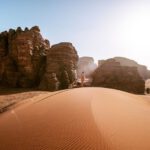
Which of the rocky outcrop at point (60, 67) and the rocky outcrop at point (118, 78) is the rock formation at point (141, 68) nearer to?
the rocky outcrop at point (118, 78)

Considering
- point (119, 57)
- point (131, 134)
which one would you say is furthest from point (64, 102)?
point (119, 57)

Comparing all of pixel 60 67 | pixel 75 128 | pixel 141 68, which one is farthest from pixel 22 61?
pixel 141 68

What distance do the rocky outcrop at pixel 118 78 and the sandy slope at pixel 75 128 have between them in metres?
31.0

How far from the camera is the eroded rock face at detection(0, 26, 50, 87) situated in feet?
99.3

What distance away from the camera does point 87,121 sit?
6301 millimetres

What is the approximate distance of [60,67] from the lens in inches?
1228

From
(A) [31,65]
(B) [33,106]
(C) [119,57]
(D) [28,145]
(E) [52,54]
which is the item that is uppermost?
(C) [119,57]

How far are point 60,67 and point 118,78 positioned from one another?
14.5 m

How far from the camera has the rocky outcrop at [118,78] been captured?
38406 millimetres

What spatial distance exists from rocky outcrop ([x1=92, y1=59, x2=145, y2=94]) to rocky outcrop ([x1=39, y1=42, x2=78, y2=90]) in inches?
359

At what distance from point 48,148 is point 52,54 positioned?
28.2 metres

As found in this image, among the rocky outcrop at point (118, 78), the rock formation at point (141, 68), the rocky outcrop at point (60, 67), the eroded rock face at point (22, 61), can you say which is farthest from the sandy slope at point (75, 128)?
the rock formation at point (141, 68)

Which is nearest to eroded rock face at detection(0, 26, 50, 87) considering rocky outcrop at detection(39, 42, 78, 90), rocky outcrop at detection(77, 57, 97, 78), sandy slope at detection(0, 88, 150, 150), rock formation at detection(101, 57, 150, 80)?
rocky outcrop at detection(39, 42, 78, 90)

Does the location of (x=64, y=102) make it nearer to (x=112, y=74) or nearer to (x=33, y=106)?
(x=33, y=106)
